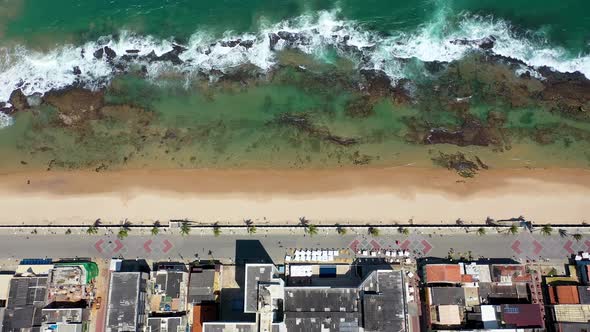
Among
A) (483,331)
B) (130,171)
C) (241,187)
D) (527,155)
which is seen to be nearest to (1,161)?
(130,171)

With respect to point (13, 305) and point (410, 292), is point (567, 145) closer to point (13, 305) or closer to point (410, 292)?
point (410, 292)

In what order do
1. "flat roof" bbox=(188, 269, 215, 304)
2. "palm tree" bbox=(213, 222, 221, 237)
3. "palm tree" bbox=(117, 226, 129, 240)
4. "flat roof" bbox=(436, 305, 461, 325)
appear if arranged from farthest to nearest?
"palm tree" bbox=(117, 226, 129, 240), "palm tree" bbox=(213, 222, 221, 237), "flat roof" bbox=(188, 269, 215, 304), "flat roof" bbox=(436, 305, 461, 325)

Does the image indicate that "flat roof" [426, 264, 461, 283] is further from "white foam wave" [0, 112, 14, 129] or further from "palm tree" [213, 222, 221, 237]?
"white foam wave" [0, 112, 14, 129]

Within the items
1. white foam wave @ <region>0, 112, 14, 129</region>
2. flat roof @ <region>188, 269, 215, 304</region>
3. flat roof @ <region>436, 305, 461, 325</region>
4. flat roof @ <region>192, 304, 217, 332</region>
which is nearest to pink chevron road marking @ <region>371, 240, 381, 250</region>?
flat roof @ <region>436, 305, 461, 325</region>

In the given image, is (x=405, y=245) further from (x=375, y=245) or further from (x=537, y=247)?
(x=537, y=247)

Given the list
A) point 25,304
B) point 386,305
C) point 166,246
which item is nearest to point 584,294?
point 386,305
